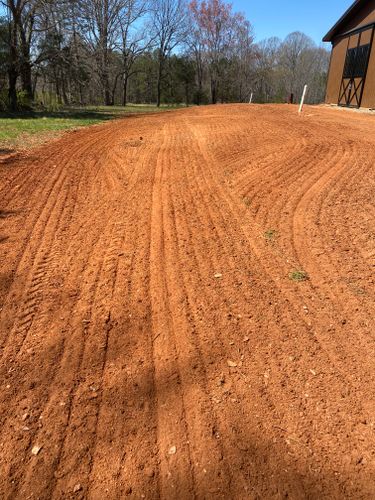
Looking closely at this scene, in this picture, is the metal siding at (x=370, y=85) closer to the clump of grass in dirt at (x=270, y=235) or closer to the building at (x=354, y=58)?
the building at (x=354, y=58)

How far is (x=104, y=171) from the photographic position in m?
8.09

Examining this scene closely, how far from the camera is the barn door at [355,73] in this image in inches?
819

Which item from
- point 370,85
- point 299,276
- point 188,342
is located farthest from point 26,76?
point 188,342

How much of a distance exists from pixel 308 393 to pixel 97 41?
4144cm

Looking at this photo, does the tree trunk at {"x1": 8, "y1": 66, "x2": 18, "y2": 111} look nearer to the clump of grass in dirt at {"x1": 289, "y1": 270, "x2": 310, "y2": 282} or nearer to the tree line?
the tree line

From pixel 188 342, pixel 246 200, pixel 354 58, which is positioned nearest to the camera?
pixel 188 342

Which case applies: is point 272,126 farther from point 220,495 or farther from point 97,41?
point 97,41

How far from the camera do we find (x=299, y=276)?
422cm

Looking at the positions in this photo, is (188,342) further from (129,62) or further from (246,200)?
(129,62)

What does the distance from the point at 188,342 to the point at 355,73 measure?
23.2 m

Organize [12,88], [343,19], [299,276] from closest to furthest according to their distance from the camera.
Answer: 1. [299,276]
2. [12,88]
3. [343,19]

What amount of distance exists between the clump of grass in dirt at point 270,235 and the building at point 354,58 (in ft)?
59.6

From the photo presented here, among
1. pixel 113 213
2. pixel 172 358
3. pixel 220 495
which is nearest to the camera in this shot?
pixel 220 495

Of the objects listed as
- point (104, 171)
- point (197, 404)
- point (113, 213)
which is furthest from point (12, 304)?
point (104, 171)
